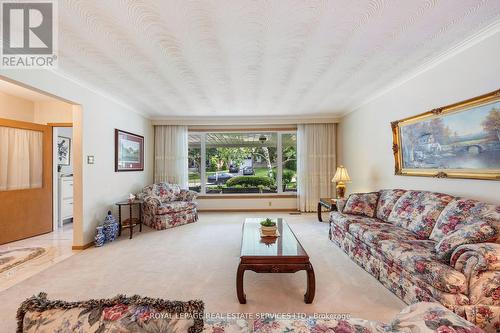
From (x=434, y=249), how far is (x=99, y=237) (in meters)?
4.55

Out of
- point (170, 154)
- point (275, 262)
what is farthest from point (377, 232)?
point (170, 154)

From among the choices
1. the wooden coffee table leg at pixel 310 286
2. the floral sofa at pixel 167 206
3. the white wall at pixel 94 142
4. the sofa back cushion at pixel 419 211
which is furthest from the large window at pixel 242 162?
the wooden coffee table leg at pixel 310 286

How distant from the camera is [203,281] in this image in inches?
103

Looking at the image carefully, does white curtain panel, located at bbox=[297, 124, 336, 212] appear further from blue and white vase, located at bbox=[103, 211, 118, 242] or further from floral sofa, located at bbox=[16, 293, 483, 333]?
floral sofa, located at bbox=[16, 293, 483, 333]

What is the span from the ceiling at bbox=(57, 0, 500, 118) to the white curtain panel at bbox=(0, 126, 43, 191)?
6.04ft

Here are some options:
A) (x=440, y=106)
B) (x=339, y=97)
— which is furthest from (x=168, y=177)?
(x=440, y=106)

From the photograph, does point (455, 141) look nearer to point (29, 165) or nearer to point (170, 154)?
point (170, 154)

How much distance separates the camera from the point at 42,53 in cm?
264

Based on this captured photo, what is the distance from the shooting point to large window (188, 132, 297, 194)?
6.64 metres

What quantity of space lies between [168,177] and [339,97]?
4.60 m

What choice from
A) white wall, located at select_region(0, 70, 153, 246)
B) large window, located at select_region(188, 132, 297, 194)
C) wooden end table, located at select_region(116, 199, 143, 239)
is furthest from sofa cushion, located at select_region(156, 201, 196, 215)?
large window, located at select_region(188, 132, 297, 194)

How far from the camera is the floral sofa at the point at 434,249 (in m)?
1.71

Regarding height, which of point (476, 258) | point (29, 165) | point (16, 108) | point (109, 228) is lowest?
point (109, 228)

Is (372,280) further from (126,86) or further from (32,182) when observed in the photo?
(32,182)
